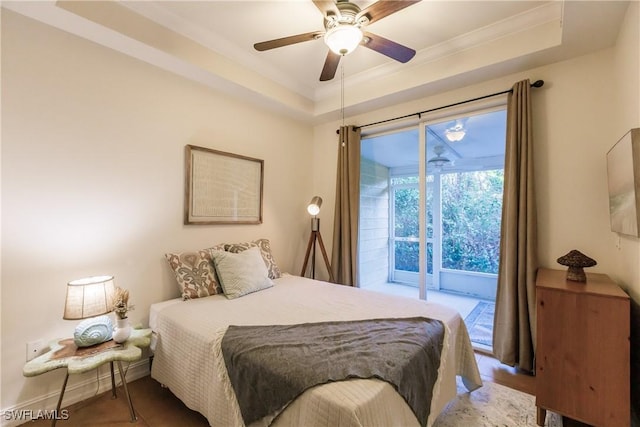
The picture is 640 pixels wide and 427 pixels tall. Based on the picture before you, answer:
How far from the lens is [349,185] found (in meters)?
3.42

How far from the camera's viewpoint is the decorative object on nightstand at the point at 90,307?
1.70 metres

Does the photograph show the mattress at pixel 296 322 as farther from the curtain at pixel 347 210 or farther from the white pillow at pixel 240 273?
the curtain at pixel 347 210

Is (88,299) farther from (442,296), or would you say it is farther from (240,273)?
(442,296)

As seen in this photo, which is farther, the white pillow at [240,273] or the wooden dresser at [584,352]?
the white pillow at [240,273]

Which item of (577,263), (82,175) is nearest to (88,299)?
(82,175)

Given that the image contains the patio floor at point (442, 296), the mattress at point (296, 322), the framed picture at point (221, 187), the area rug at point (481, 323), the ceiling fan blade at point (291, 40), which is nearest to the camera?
the mattress at point (296, 322)

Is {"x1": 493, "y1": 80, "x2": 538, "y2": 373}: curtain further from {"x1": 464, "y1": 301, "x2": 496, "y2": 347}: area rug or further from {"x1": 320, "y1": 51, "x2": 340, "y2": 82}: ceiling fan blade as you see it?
{"x1": 320, "y1": 51, "x2": 340, "y2": 82}: ceiling fan blade

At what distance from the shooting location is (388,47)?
74.7 inches

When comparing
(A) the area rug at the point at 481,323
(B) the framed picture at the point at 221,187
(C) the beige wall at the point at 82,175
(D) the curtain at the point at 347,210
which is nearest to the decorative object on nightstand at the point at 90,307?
(C) the beige wall at the point at 82,175

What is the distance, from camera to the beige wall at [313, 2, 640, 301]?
2078mm

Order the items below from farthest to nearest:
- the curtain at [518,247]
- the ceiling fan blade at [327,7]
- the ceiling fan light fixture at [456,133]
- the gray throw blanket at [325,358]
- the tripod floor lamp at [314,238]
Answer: the tripod floor lamp at [314,238], the ceiling fan light fixture at [456,133], the curtain at [518,247], the ceiling fan blade at [327,7], the gray throw blanket at [325,358]

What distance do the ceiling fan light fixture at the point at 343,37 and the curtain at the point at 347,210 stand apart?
1.70 metres

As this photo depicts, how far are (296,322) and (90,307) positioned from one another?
127 centimetres

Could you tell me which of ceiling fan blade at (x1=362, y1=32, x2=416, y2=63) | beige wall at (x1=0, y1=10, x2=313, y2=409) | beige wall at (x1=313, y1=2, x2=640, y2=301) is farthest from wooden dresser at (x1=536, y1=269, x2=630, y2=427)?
beige wall at (x1=0, y1=10, x2=313, y2=409)
